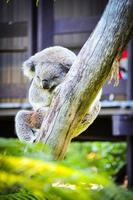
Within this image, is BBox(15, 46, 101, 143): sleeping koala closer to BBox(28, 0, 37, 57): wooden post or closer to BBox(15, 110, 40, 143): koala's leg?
BBox(15, 110, 40, 143): koala's leg

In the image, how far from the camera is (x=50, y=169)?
0.91m

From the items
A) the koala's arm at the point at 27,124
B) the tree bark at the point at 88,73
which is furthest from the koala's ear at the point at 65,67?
the tree bark at the point at 88,73

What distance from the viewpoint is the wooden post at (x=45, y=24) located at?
940 cm

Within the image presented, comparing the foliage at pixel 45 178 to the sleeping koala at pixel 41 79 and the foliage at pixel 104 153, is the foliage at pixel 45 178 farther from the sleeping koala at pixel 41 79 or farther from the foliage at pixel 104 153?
the foliage at pixel 104 153

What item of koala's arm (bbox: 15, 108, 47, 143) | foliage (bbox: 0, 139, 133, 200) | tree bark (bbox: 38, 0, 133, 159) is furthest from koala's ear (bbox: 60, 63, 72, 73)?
foliage (bbox: 0, 139, 133, 200)

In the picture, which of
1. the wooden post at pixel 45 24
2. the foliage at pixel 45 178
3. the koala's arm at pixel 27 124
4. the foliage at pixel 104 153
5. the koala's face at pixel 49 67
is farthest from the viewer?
the foliage at pixel 104 153

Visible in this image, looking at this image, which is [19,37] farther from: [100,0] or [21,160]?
[21,160]

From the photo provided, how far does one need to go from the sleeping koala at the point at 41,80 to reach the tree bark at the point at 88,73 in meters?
1.56

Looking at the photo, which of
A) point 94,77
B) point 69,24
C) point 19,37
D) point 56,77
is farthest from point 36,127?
point 19,37

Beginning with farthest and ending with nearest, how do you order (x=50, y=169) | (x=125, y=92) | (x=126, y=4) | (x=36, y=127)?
(x=125, y=92) < (x=36, y=127) < (x=126, y=4) < (x=50, y=169)

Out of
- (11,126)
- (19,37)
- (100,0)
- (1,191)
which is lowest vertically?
(11,126)

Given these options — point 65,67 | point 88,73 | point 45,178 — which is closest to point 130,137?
point 65,67

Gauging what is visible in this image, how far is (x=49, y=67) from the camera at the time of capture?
513cm

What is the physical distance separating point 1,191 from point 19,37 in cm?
908
